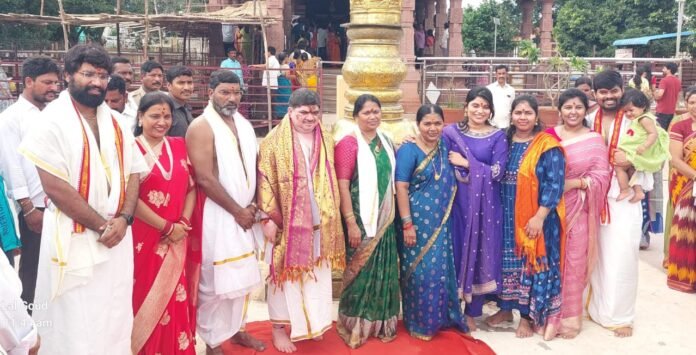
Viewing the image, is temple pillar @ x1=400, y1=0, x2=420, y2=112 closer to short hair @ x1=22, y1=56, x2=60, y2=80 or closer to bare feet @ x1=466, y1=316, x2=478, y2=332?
bare feet @ x1=466, y1=316, x2=478, y2=332

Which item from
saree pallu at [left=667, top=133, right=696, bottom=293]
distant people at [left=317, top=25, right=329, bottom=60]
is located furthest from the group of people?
distant people at [left=317, top=25, right=329, bottom=60]

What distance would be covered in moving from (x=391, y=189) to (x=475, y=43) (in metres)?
27.5

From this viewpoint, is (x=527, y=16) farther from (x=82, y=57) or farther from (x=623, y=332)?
(x=82, y=57)

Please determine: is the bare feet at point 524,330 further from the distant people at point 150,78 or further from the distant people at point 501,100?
the distant people at point 501,100

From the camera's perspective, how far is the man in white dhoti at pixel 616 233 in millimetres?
4121

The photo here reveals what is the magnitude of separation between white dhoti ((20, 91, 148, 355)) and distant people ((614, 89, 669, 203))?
3176 mm

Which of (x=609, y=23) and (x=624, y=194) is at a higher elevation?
(x=609, y=23)

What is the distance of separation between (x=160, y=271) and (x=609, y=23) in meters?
31.0

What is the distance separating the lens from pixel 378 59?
15.2 feet

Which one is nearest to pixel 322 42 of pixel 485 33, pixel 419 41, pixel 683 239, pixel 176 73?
pixel 419 41

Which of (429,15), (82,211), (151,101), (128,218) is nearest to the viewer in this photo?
(82,211)

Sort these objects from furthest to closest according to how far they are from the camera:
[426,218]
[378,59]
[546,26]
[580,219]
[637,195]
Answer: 1. [546,26]
2. [378,59]
3. [637,195]
4. [580,219]
5. [426,218]

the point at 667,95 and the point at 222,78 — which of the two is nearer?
the point at 222,78

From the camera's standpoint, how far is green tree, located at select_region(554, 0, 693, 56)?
28.4 metres
